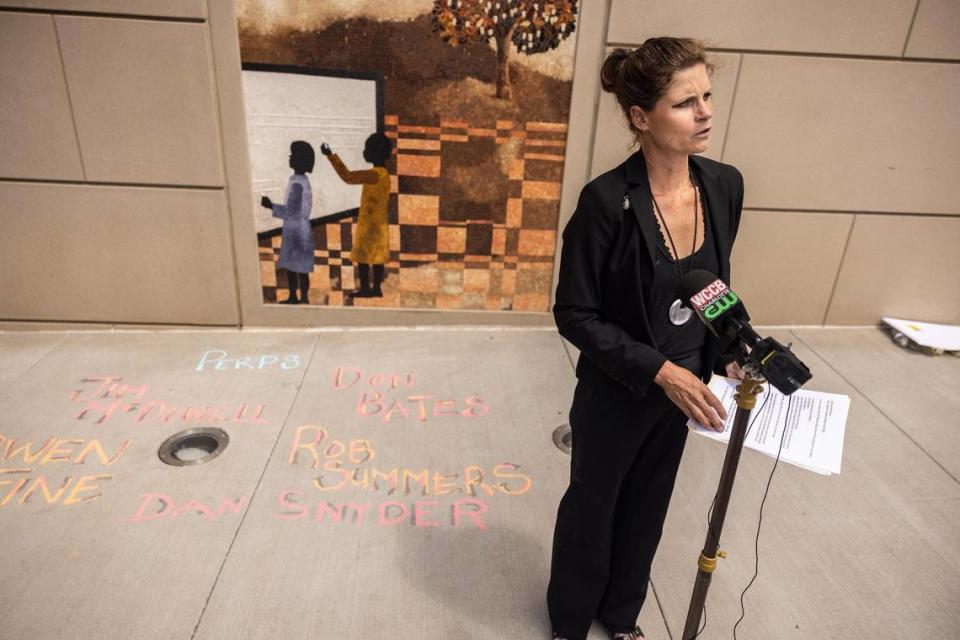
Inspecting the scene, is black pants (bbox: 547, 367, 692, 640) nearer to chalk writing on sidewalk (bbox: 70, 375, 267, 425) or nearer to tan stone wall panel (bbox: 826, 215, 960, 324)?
chalk writing on sidewalk (bbox: 70, 375, 267, 425)

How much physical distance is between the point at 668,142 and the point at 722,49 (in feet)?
8.42

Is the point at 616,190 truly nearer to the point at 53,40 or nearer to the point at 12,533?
the point at 12,533

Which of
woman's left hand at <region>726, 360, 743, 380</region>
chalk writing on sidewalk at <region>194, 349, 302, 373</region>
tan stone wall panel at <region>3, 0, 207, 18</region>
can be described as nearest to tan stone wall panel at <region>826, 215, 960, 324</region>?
woman's left hand at <region>726, 360, 743, 380</region>

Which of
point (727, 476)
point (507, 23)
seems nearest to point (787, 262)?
point (507, 23)

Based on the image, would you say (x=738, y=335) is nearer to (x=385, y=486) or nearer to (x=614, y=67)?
(x=614, y=67)

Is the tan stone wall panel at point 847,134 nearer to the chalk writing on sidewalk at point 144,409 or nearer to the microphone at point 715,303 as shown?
the microphone at point 715,303

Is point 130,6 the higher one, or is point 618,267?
point 130,6

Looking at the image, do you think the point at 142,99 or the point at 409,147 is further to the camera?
the point at 409,147

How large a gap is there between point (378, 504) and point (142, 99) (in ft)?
8.93

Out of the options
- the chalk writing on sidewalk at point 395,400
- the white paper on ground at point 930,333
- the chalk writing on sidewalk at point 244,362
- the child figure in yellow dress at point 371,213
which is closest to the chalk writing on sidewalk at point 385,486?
the chalk writing on sidewalk at point 395,400

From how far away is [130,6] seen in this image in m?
3.40

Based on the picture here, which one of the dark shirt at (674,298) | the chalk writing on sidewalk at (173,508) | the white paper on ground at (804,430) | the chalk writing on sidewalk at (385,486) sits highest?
the dark shirt at (674,298)

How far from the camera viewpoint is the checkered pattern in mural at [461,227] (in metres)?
3.88

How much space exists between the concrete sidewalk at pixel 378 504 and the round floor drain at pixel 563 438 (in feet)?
0.18
